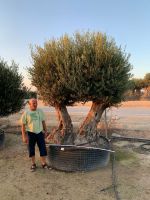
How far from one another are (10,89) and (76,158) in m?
3.94

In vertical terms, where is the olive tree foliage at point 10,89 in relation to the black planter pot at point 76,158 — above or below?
above

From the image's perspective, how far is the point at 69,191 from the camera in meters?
6.62

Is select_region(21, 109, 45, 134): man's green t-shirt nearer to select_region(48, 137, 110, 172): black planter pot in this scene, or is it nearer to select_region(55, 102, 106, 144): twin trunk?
select_region(48, 137, 110, 172): black planter pot

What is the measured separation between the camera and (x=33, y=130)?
8039mm

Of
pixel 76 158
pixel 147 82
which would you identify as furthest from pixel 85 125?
pixel 147 82

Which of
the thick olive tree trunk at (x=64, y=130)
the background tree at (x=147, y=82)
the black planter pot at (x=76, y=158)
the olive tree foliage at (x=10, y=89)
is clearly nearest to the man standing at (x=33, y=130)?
the black planter pot at (x=76, y=158)

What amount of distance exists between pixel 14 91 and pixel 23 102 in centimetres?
73

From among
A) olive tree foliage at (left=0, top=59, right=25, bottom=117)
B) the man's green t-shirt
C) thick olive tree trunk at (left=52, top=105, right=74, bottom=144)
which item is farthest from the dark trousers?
olive tree foliage at (left=0, top=59, right=25, bottom=117)

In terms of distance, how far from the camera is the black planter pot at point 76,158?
26.1ft

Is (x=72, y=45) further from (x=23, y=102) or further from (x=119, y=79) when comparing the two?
(x=23, y=102)

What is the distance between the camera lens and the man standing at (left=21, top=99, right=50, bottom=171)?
804cm

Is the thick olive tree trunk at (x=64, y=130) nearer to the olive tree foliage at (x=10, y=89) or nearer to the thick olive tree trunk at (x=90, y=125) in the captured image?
the thick olive tree trunk at (x=90, y=125)

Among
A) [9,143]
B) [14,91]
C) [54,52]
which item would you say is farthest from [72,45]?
[9,143]

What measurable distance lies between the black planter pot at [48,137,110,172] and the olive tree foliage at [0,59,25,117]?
10.8 ft
